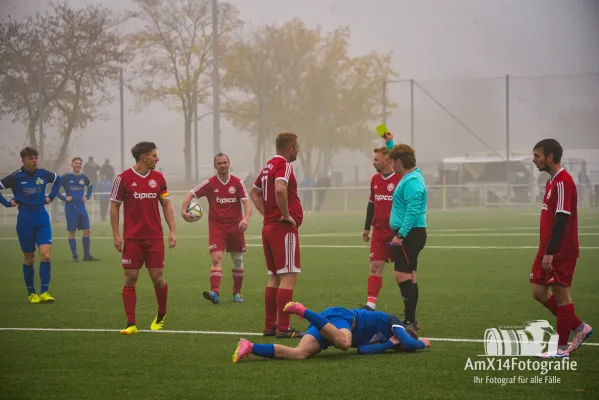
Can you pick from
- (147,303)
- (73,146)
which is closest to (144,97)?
(73,146)

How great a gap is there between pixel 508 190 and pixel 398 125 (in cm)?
1050

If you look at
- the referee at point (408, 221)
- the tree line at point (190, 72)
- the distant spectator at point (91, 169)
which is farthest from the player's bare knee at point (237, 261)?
the distant spectator at point (91, 169)

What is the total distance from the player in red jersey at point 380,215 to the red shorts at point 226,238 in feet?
7.94

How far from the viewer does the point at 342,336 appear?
855 cm

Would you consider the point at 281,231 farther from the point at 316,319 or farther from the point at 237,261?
the point at 237,261

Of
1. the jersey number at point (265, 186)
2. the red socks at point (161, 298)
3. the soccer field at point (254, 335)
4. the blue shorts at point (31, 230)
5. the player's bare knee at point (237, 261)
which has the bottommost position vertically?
the soccer field at point (254, 335)

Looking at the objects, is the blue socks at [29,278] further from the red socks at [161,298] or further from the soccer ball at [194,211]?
the red socks at [161,298]

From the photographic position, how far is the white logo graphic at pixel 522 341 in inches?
347

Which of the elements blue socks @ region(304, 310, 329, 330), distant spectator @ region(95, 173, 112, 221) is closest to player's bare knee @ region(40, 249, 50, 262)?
blue socks @ region(304, 310, 329, 330)

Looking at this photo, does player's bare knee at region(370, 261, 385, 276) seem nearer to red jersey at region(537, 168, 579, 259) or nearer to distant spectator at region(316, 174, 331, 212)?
red jersey at region(537, 168, 579, 259)

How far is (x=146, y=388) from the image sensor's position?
7.60 m

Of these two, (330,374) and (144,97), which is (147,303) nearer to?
(330,374)

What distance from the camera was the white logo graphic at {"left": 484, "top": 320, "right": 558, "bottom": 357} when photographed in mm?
8818

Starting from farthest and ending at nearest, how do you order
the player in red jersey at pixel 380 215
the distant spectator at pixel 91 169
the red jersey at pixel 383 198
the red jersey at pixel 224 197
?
the distant spectator at pixel 91 169 < the red jersey at pixel 224 197 < the red jersey at pixel 383 198 < the player in red jersey at pixel 380 215
